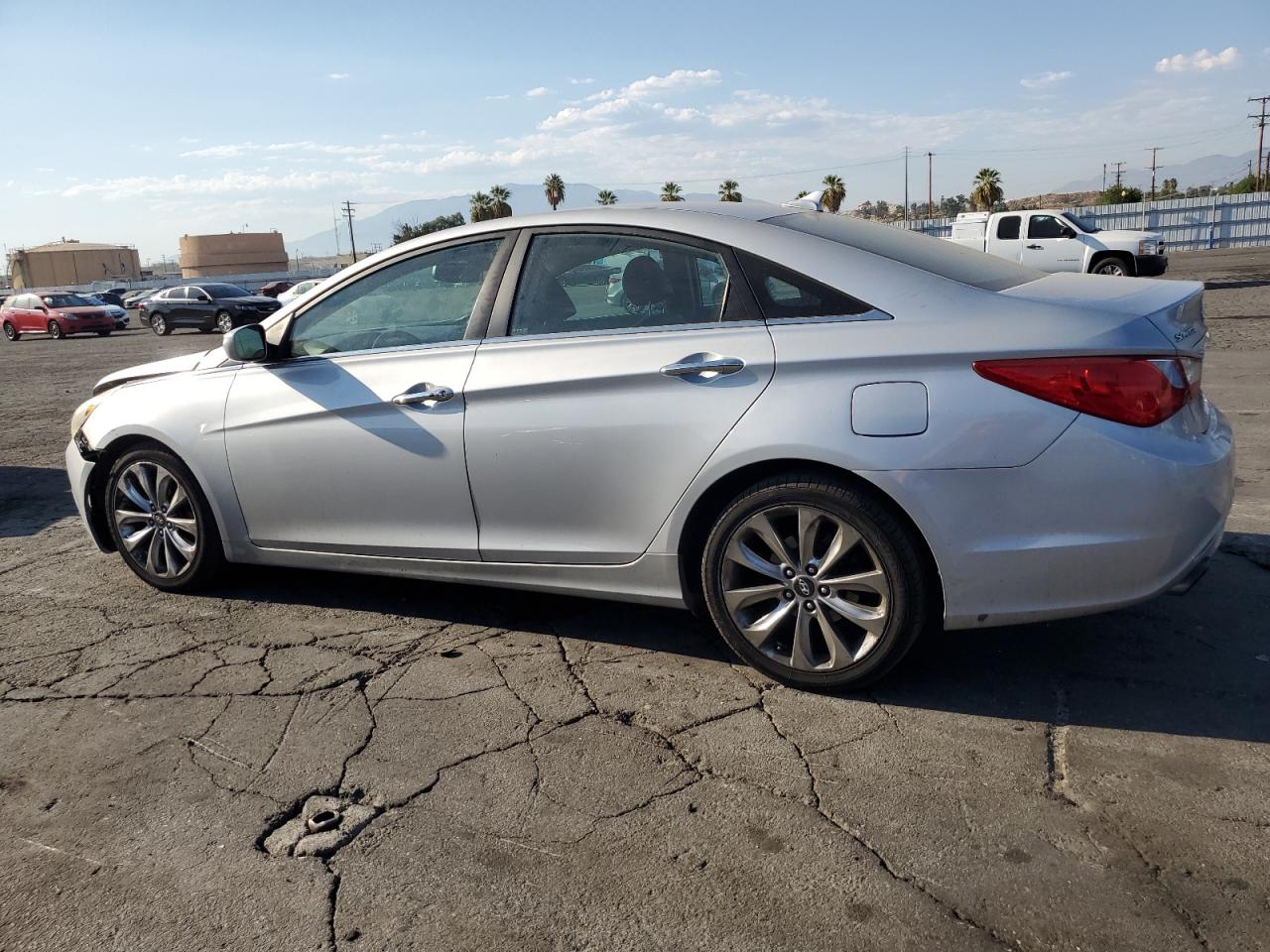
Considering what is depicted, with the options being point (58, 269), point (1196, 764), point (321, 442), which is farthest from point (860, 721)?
point (58, 269)

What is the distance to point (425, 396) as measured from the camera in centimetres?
400

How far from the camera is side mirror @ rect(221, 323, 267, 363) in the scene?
173 inches

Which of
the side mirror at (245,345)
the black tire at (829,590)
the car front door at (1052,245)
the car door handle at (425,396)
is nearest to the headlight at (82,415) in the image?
the side mirror at (245,345)

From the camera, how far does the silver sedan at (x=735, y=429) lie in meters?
3.13

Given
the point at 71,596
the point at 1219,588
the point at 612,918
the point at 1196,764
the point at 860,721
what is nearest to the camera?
the point at 612,918

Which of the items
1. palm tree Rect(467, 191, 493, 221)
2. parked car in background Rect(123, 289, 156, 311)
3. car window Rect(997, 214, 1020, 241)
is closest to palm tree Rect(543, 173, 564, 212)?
palm tree Rect(467, 191, 493, 221)

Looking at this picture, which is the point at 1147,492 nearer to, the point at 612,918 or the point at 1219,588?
the point at 1219,588

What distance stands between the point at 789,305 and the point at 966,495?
861 mm

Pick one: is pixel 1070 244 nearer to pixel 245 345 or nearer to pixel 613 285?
pixel 613 285

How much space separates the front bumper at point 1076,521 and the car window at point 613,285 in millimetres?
988

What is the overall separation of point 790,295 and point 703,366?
1.23 ft

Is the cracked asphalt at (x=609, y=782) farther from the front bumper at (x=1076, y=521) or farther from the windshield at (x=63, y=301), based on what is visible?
the windshield at (x=63, y=301)

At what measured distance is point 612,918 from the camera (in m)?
2.44

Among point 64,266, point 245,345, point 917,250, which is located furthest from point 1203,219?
point 64,266
